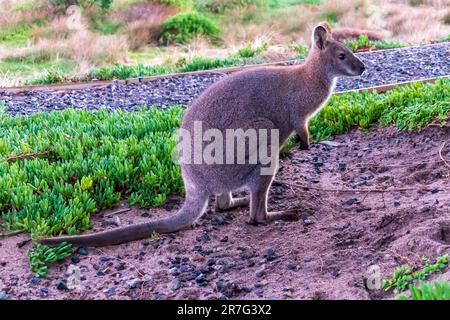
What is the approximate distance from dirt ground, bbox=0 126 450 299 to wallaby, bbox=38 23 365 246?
11cm

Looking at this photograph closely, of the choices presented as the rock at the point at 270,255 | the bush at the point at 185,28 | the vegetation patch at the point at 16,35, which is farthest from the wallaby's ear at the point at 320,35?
the vegetation patch at the point at 16,35

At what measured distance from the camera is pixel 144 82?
10.3m

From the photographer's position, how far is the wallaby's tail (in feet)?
15.3

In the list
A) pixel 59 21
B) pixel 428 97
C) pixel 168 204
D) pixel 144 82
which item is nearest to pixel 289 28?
pixel 59 21

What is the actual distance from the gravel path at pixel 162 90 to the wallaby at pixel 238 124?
365cm

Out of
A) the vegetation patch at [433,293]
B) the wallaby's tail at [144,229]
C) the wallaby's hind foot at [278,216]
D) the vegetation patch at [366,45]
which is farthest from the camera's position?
the vegetation patch at [366,45]

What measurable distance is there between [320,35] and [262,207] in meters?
1.61

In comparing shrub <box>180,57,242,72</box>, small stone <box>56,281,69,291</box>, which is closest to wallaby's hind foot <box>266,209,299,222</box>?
small stone <box>56,281,69,291</box>

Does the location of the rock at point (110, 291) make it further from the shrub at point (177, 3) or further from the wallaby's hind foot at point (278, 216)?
the shrub at point (177, 3)

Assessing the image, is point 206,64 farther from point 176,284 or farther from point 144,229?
point 176,284

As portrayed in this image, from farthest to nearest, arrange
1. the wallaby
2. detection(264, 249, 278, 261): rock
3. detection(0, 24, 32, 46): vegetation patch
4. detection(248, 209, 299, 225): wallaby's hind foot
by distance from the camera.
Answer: detection(0, 24, 32, 46): vegetation patch
detection(248, 209, 299, 225): wallaby's hind foot
the wallaby
detection(264, 249, 278, 261): rock

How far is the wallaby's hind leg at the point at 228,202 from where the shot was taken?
542cm

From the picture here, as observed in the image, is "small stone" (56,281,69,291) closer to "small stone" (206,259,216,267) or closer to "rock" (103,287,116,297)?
"rock" (103,287,116,297)
